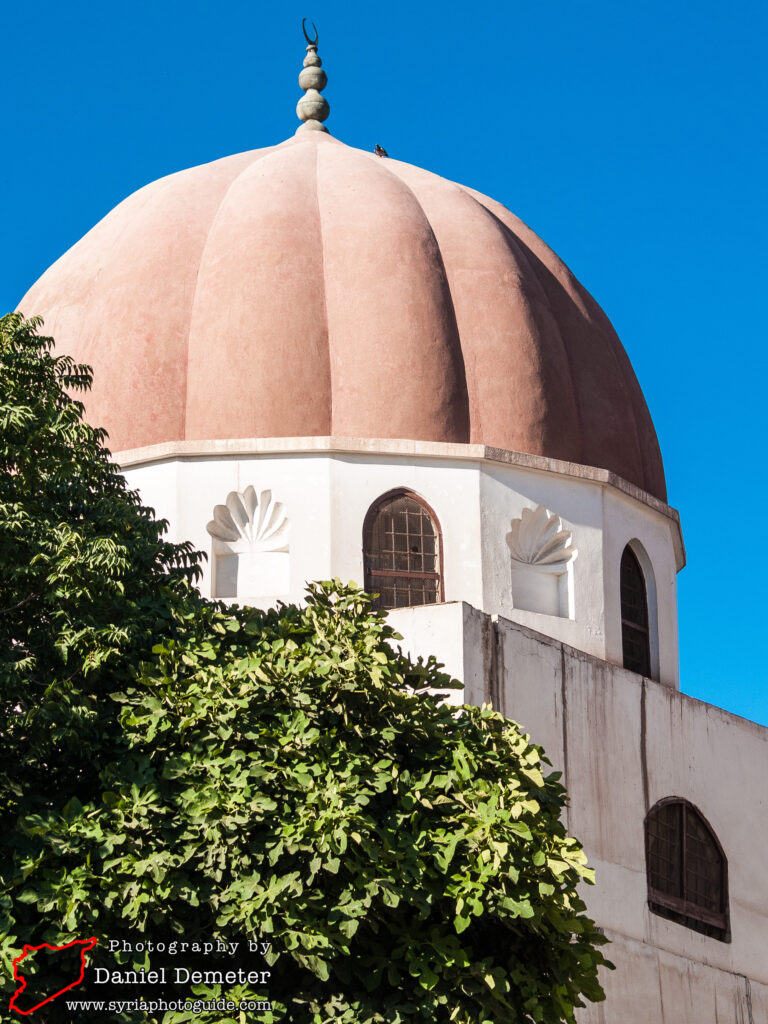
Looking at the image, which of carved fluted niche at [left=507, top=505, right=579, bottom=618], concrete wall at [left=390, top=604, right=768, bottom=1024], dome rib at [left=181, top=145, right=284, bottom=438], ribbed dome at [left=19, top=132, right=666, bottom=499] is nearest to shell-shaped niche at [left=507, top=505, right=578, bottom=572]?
carved fluted niche at [left=507, top=505, right=579, bottom=618]

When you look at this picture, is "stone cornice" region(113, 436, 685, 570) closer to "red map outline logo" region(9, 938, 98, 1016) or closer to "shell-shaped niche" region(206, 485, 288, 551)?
"shell-shaped niche" region(206, 485, 288, 551)

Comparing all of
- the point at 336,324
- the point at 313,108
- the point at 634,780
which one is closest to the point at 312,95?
the point at 313,108

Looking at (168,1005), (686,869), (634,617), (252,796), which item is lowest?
(168,1005)

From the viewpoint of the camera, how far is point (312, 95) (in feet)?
56.3

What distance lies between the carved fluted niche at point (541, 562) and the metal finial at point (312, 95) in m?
5.07

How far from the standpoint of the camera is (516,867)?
9055 millimetres

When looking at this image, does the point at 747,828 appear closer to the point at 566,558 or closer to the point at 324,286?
the point at 566,558

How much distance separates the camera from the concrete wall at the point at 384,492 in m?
13.5

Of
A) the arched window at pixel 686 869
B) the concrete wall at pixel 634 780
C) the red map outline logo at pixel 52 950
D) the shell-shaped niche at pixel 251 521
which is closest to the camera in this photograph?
the red map outline logo at pixel 52 950

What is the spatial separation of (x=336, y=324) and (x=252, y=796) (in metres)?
6.10

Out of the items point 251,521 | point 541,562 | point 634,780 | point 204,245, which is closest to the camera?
point 634,780

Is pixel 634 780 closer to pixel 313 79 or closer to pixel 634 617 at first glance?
pixel 634 617

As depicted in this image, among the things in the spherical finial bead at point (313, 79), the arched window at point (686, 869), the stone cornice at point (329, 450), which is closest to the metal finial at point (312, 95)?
A: the spherical finial bead at point (313, 79)

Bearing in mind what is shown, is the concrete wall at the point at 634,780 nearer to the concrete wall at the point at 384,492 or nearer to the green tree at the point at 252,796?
the concrete wall at the point at 384,492
